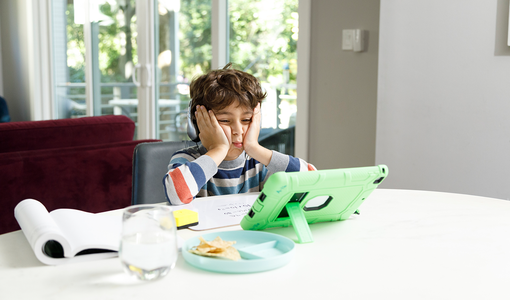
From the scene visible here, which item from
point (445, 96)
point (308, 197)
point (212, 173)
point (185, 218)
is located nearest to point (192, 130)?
point (212, 173)

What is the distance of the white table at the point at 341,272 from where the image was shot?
529mm

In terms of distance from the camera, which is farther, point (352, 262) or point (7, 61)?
point (7, 61)

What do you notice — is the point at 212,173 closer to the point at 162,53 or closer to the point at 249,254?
the point at 249,254

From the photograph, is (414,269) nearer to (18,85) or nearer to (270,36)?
(270,36)

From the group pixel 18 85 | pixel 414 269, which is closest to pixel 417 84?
pixel 414 269

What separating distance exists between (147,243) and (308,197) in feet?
0.94

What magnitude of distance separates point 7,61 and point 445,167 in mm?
4829

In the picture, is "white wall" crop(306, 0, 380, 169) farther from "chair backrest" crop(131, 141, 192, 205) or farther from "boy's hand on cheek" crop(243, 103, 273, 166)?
"chair backrest" crop(131, 141, 192, 205)

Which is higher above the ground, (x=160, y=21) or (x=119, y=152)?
(x=160, y=21)

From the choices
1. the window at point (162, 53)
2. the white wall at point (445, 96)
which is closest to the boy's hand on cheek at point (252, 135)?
the white wall at point (445, 96)

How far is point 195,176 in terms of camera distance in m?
1.08

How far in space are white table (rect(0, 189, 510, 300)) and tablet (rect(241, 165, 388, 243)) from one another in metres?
0.03

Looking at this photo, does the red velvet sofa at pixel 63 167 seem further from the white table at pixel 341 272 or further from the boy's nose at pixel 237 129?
the white table at pixel 341 272

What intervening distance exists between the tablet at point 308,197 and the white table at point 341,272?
3 centimetres
